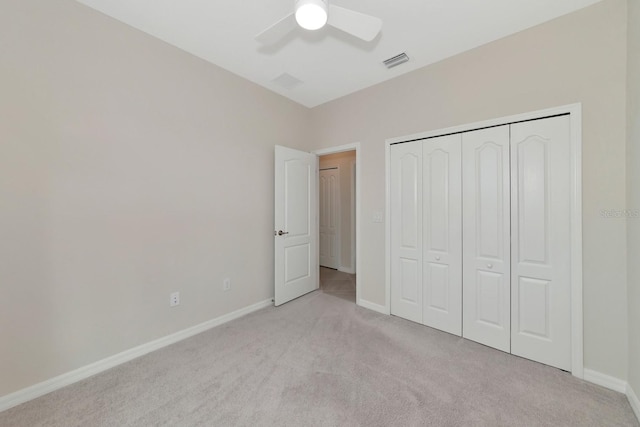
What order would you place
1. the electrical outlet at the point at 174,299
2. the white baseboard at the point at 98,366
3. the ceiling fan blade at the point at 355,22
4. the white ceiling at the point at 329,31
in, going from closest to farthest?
the ceiling fan blade at the point at 355,22
the white baseboard at the point at 98,366
the white ceiling at the point at 329,31
the electrical outlet at the point at 174,299

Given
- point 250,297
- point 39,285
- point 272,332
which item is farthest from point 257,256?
point 39,285

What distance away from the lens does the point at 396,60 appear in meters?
2.52

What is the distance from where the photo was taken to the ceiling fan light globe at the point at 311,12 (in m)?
1.35

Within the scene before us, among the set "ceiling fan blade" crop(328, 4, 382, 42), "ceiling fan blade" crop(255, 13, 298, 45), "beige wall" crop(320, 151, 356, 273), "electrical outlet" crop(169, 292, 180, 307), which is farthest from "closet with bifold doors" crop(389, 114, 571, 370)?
"electrical outlet" crop(169, 292, 180, 307)

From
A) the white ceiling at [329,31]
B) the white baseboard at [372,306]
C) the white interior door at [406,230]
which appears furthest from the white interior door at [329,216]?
the white ceiling at [329,31]

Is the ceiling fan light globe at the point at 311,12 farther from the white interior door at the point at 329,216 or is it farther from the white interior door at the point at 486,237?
the white interior door at the point at 329,216

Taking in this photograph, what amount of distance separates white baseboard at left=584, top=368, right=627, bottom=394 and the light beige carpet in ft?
0.18

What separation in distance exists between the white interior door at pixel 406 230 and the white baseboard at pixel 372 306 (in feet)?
0.38

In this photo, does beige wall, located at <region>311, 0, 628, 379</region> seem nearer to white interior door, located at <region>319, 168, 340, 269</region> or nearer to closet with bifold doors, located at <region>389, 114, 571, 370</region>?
closet with bifold doors, located at <region>389, 114, 571, 370</region>

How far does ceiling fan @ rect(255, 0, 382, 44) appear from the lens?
1.37 meters

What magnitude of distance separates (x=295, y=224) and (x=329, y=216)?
1.98 meters

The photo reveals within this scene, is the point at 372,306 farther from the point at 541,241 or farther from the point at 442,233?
the point at 541,241

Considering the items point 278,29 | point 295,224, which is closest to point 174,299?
point 295,224

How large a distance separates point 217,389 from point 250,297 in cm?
130
